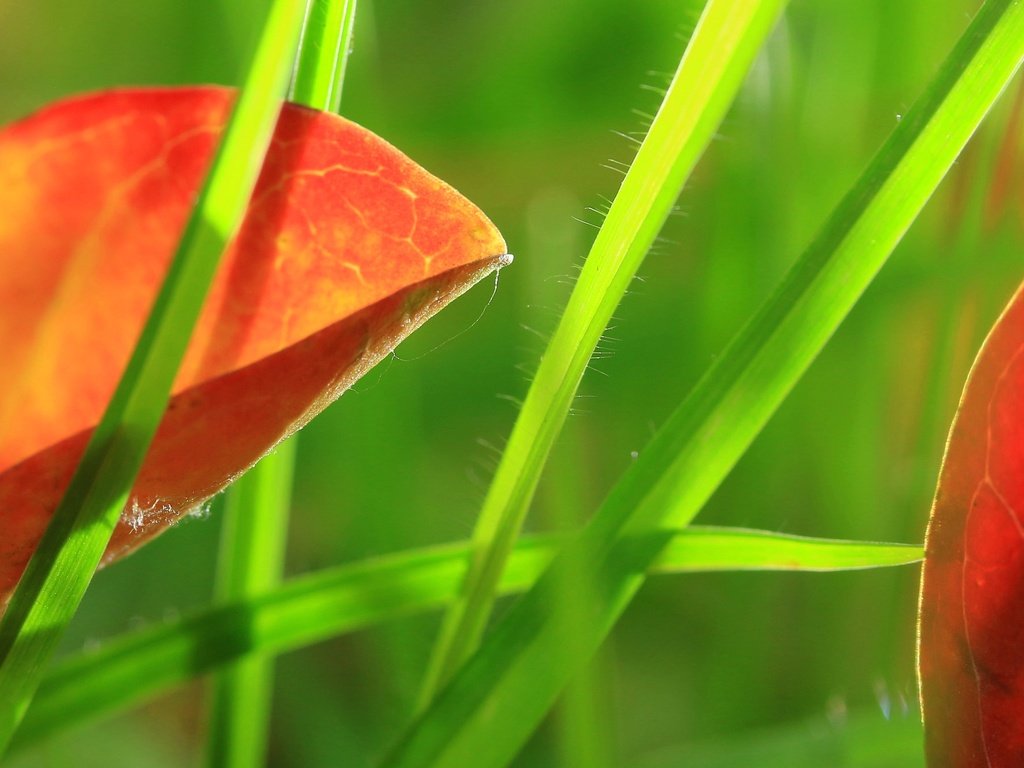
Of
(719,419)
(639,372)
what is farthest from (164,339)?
(639,372)

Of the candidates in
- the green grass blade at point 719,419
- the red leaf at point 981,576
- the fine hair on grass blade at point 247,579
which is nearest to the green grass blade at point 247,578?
the fine hair on grass blade at point 247,579

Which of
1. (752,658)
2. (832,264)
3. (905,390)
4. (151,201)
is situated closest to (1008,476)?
(832,264)

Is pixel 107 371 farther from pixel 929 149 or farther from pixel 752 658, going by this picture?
pixel 752 658

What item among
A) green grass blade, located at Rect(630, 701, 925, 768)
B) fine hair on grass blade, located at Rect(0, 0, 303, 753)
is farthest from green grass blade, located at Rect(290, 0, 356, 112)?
green grass blade, located at Rect(630, 701, 925, 768)

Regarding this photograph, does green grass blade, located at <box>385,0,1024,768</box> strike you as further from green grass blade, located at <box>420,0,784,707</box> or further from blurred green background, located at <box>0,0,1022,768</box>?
blurred green background, located at <box>0,0,1022,768</box>

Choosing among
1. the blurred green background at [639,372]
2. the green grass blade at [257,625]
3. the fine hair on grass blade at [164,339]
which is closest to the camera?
the fine hair on grass blade at [164,339]

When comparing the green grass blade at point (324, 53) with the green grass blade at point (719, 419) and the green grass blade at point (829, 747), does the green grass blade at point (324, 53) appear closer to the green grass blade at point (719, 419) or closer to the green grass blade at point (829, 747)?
the green grass blade at point (719, 419)
